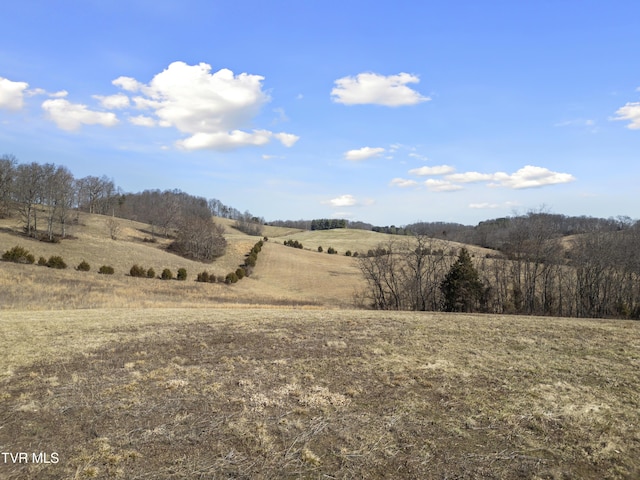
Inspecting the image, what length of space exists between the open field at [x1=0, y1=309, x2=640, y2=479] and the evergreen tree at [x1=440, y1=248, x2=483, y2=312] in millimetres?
22493

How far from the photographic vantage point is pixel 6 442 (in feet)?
16.0

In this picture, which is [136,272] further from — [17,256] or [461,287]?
[461,287]

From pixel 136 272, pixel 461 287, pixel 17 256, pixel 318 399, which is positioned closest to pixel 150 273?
pixel 136 272

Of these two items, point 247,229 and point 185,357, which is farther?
point 247,229

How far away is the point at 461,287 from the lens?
33312mm

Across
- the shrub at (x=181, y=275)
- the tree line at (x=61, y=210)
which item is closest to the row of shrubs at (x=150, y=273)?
the shrub at (x=181, y=275)

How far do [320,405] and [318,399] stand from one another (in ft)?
0.76

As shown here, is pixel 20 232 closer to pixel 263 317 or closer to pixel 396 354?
pixel 263 317

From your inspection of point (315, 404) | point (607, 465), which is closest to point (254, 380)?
point (315, 404)

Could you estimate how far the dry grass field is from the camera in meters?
4.50

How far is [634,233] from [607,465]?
41.9 m

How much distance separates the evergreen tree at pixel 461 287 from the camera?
3322 cm

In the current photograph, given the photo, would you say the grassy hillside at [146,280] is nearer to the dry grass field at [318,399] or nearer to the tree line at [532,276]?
the tree line at [532,276]

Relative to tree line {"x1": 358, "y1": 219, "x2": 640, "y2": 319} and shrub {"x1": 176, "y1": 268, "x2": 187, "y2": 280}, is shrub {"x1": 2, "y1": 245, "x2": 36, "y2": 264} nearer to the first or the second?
shrub {"x1": 176, "y1": 268, "x2": 187, "y2": 280}
